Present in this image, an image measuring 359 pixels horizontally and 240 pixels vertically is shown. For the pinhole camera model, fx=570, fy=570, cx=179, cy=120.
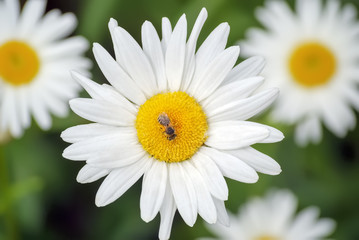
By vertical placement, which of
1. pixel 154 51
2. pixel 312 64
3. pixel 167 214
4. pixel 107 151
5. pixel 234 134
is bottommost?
pixel 167 214

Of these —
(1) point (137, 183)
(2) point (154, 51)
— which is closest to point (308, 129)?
(1) point (137, 183)

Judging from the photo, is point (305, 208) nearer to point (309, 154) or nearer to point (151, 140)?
point (309, 154)

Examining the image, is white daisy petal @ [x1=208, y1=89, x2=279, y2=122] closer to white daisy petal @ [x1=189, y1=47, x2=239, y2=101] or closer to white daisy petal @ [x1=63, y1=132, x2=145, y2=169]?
white daisy petal @ [x1=189, y1=47, x2=239, y2=101]

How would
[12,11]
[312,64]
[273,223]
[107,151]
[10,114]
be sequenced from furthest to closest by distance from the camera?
[312,64]
[273,223]
[12,11]
[10,114]
[107,151]

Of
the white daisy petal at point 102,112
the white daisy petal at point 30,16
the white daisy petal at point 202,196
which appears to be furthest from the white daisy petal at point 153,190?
the white daisy petal at point 30,16

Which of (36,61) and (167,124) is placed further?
(36,61)

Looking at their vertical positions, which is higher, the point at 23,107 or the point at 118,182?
the point at 118,182

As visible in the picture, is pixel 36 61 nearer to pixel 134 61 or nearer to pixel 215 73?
pixel 134 61
